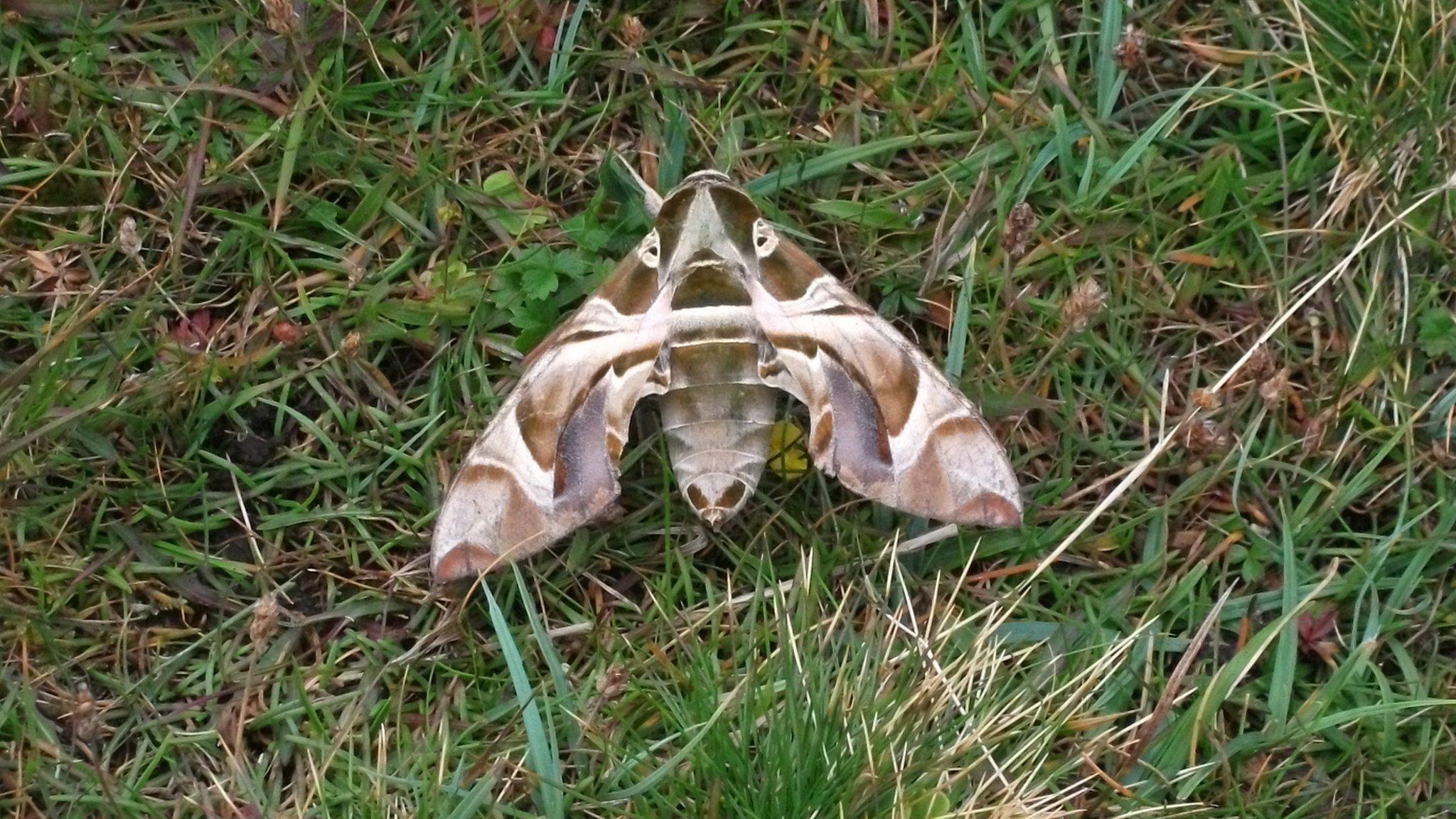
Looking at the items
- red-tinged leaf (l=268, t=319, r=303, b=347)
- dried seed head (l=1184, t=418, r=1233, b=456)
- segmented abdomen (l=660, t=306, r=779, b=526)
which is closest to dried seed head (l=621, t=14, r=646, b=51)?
segmented abdomen (l=660, t=306, r=779, b=526)

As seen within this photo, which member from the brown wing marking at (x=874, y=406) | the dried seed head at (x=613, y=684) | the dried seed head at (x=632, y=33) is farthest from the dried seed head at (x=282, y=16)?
the dried seed head at (x=613, y=684)

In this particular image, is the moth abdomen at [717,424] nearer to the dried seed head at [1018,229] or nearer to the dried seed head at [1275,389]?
the dried seed head at [1018,229]

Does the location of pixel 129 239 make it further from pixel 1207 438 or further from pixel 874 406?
pixel 1207 438

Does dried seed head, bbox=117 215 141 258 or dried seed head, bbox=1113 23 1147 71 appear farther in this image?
dried seed head, bbox=1113 23 1147 71

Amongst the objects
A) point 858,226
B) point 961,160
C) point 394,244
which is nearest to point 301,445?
point 394,244

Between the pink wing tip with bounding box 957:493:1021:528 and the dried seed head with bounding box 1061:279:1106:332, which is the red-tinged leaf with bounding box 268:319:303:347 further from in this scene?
the dried seed head with bounding box 1061:279:1106:332

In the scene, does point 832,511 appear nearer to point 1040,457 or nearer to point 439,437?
point 1040,457
